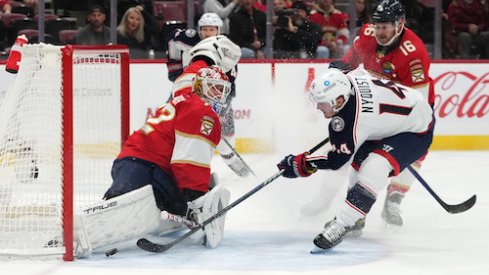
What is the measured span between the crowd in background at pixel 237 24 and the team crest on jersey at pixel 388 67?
292cm

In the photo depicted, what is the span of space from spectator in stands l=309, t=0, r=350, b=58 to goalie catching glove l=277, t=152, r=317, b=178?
4.09 metres

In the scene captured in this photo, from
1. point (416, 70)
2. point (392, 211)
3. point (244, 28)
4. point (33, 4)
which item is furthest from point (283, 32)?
point (392, 211)

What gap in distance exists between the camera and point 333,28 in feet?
27.3

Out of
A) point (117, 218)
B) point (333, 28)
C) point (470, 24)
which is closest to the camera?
point (117, 218)

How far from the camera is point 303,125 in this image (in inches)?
262

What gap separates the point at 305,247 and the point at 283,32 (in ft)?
13.2

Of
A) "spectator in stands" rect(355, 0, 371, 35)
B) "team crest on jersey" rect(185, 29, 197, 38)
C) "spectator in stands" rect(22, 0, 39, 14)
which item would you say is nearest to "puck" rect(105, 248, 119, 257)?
"team crest on jersey" rect(185, 29, 197, 38)

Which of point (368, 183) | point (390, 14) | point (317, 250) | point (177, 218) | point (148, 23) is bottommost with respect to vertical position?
point (317, 250)

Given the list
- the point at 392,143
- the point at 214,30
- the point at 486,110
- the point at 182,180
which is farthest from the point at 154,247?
the point at 486,110

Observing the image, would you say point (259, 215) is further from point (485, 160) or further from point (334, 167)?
point (485, 160)

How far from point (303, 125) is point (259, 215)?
5.33 feet

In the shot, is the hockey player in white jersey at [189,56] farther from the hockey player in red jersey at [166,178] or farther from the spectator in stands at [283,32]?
the spectator in stands at [283,32]

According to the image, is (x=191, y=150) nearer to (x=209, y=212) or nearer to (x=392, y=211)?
(x=209, y=212)

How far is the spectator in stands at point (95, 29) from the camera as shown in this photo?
26.0ft
